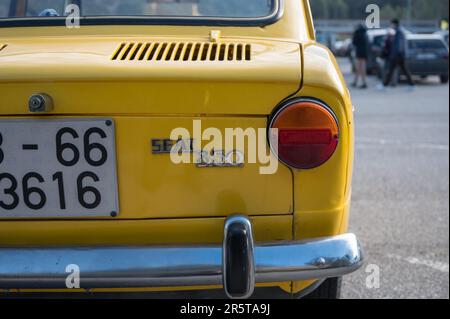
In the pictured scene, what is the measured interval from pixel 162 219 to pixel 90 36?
943mm

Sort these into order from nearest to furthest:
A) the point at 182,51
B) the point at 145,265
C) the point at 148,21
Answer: the point at 145,265, the point at 182,51, the point at 148,21

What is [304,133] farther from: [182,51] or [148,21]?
[148,21]

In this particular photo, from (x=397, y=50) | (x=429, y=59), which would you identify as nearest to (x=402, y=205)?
(x=397, y=50)

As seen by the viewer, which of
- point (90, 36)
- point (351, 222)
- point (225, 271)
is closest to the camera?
point (225, 271)

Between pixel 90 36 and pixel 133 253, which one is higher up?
pixel 90 36

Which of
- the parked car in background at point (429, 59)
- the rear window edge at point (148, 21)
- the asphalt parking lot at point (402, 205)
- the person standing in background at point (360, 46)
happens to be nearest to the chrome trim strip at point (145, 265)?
the rear window edge at point (148, 21)

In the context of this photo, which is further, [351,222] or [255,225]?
[351,222]

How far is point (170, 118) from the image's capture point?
6.53 feet

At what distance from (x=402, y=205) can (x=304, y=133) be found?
3.21 meters

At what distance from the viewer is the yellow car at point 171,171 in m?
1.97

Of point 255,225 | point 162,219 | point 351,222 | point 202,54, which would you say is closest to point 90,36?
point 202,54

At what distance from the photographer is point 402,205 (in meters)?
4.94
